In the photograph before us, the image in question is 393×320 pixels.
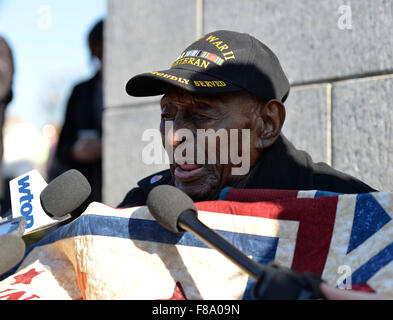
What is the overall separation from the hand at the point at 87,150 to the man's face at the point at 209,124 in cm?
210

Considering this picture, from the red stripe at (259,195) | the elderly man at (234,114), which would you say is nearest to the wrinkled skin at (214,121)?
the elderly man at (234,114)

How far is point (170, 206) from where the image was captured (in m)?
1.54

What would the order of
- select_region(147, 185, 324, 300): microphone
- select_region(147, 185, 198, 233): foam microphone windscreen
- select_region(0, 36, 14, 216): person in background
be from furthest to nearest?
select_region(0, 36, 14, 216): person in background < select_region(147, 185, 198, 233): foam microphone windscreen < select_region(147, 185, 324, 300): microphone

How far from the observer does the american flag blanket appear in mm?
1658

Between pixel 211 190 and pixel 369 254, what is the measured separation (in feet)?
2.77

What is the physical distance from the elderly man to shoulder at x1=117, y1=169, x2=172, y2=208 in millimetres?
226

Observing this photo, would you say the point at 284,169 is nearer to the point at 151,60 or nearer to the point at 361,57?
the point at 361,57

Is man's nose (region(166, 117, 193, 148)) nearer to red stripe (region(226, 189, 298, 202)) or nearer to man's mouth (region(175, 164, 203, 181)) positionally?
man's mouth (region(175, 164, 203, 181))

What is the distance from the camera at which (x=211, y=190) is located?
7.62 ft

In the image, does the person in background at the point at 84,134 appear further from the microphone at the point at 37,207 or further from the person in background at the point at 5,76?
the microphone at the point at 37,207

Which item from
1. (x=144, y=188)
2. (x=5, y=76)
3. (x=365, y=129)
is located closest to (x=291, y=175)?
(x=144, y=188)

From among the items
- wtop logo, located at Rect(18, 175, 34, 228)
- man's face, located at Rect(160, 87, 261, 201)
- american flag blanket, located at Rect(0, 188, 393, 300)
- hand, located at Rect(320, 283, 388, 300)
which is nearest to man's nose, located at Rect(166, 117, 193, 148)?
man's face, located at Rect(160, 87, 261, 201)

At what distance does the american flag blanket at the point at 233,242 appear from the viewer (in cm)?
166
